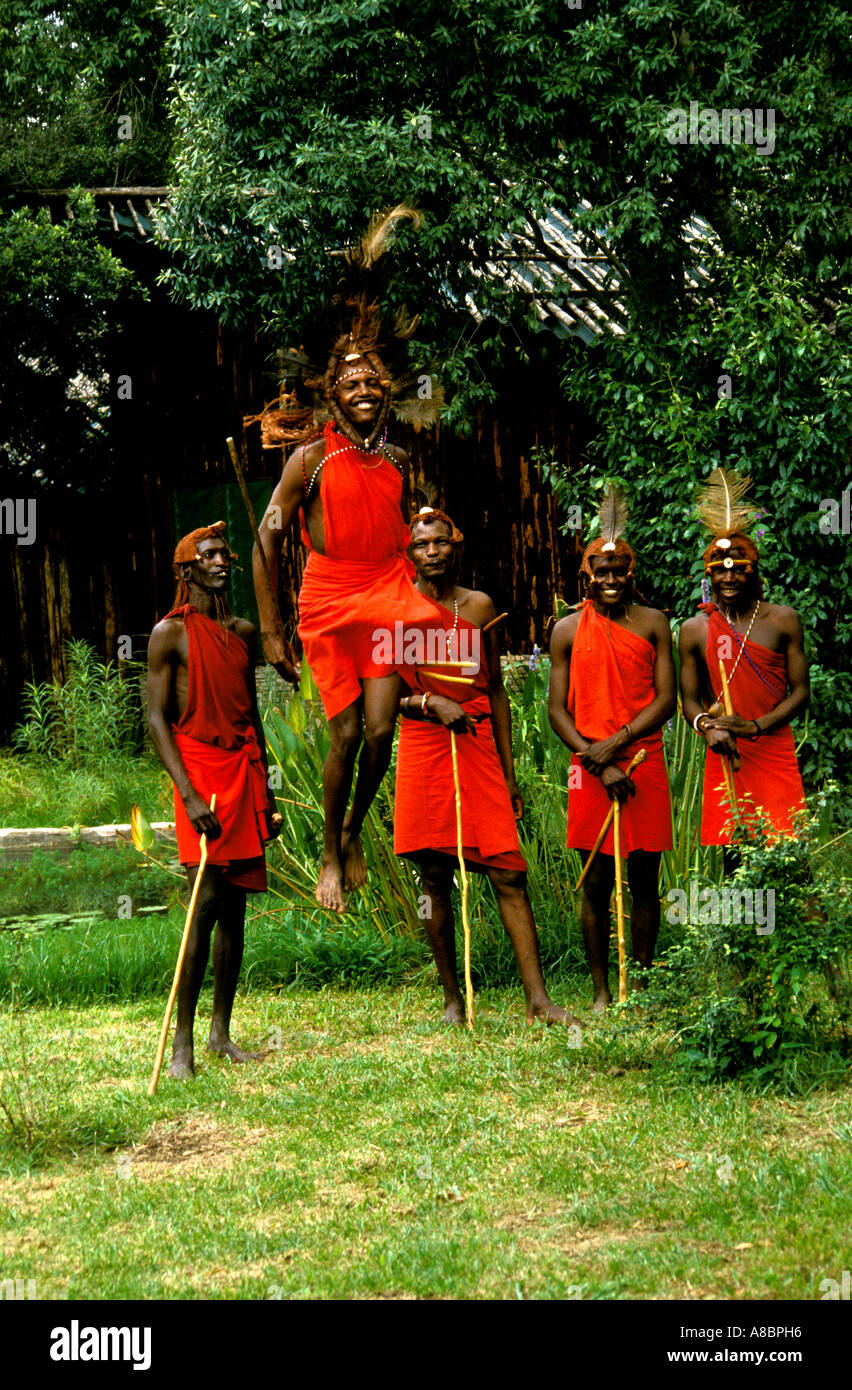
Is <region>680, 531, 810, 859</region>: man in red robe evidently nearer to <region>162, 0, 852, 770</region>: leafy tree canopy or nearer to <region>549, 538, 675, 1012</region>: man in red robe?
<region>549, 538, 675, 1012</region>: man in red robe

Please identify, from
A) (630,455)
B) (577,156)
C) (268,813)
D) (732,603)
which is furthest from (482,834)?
(577,156)

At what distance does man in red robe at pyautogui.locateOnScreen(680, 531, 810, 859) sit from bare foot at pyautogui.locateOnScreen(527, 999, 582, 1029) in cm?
100

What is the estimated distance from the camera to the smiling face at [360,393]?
5930mm

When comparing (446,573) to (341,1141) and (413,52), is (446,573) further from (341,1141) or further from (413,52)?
(413,52)

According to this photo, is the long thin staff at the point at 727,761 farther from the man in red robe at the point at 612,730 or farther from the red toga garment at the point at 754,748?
the man in red robe at the point at 612,730

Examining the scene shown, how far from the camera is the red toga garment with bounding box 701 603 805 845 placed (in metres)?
6.63

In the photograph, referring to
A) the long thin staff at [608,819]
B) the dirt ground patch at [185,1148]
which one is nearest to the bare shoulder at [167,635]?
the dirt ground patch at [185,1148]

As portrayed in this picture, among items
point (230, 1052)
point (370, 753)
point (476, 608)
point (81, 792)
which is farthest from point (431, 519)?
point (81, 792)

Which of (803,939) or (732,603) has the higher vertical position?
(732,603)

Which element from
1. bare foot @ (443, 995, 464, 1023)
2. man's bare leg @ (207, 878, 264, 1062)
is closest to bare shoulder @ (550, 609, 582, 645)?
bare foot @ (443, 995, 464, 1023)

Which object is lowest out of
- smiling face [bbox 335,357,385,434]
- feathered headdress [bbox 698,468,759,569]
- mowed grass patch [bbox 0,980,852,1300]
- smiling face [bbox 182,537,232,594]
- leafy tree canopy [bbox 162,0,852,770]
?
mowed grass patch [bbox 0,980,852,1300]

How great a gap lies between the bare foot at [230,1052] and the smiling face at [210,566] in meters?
1.93

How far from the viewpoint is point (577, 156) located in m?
10.4

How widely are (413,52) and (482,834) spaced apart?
6.31 m
